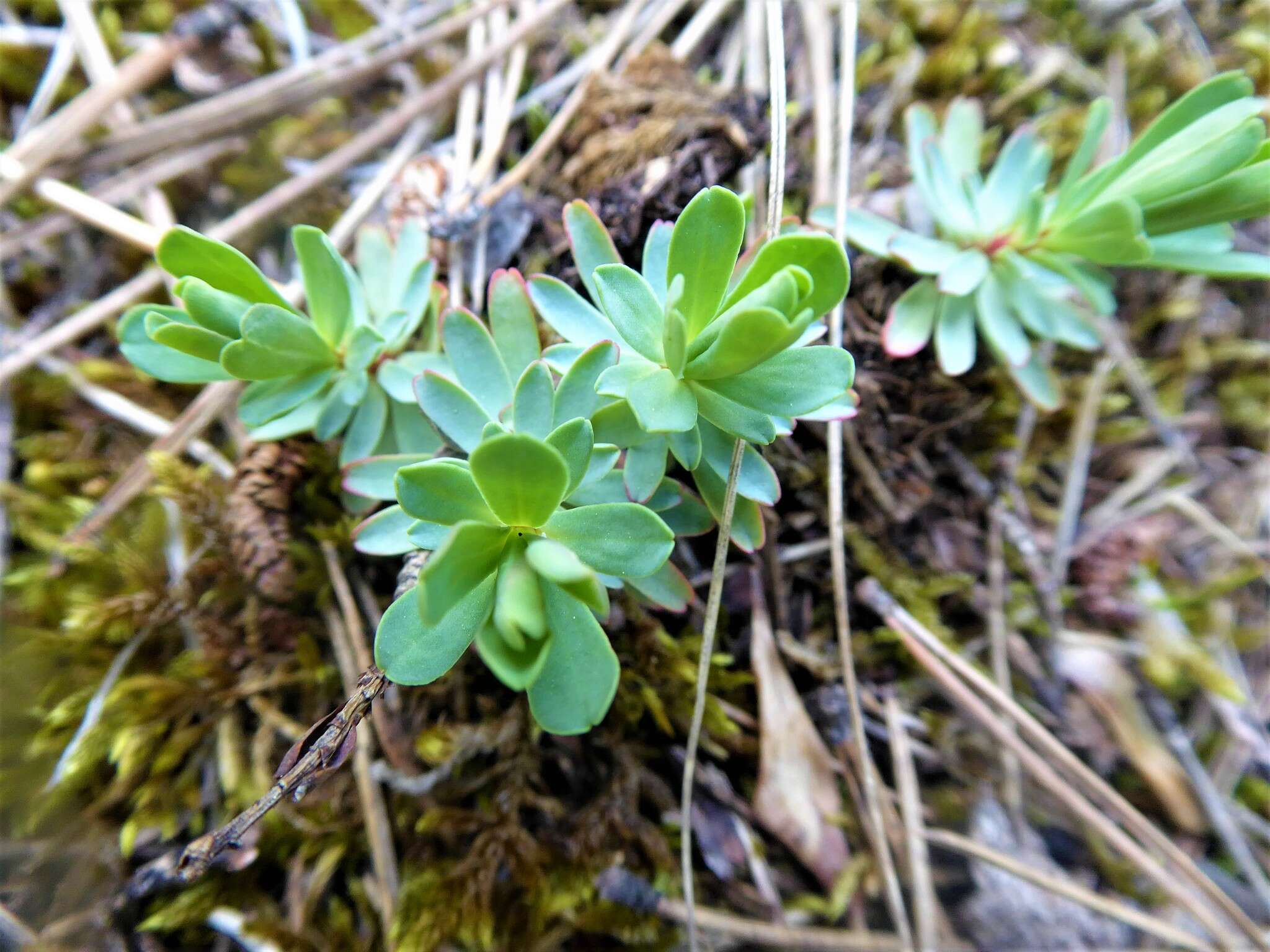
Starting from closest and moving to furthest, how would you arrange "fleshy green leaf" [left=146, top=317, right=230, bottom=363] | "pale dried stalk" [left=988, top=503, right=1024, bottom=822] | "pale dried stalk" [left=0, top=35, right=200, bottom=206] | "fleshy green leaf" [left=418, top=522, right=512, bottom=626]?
"fleshy green leaf" [left=418, top=522, right=512, bottom=626], "fleshy green leaf" [left=146, top=317, right=230, bottom=363], "pale dried stalk" [left=988, top=503, right=1024, bottom=822], "pale dried stalk" [left=0, top=35, right=200, bottom=206]

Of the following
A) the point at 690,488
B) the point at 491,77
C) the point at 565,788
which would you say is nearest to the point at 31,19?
the point at 491,77

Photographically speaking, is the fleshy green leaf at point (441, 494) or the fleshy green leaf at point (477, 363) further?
the fleshy green leaf at point (477, 363)

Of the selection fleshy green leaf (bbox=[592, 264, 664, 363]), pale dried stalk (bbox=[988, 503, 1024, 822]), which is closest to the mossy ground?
pale dried stalk (bbox=[988, 503, 1024, 822])

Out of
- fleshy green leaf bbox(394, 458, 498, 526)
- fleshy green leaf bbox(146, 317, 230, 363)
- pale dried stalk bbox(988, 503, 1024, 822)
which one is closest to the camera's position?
fleshy green leaf bbox(394, 458, 498, 526)

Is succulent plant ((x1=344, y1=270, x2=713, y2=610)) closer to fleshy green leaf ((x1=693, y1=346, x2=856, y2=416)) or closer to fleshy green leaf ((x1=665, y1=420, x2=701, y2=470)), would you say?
fleshy green leaf ((x1=665, y1=420, x2=701, y2=470))

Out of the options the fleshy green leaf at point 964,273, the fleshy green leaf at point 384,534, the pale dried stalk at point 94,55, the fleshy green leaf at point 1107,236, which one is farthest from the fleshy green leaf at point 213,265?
the fleshy green leaf at point 1107,236

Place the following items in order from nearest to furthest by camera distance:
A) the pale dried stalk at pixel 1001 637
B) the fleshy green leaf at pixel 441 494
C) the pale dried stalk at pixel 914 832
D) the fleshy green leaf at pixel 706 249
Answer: the fleshy green leaf at pixel 441 494 < the fleshy green leaf at pixel 706 249 < the pale dried stalk at pixel 914 832 < the pale dried stalk at pixel 1001 637

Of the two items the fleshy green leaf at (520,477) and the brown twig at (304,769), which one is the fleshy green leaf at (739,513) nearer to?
the fleshy green leaf at (520,477)

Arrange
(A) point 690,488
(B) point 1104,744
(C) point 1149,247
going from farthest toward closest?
(B) point 1104,744 → (A) point 690,488 → (C) point 1149,247

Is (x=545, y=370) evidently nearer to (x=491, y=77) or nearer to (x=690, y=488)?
(x=690, y=488)
